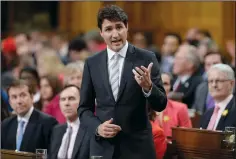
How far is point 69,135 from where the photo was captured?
6805mm

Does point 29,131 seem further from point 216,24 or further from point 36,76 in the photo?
point 216,24

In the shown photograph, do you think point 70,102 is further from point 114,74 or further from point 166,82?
point 114,74

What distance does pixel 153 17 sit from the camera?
48.1 ft

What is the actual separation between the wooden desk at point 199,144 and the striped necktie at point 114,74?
1061 mm

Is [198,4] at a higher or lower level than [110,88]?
higher

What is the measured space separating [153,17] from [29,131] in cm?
789

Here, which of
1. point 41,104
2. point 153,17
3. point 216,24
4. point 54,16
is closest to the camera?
point 41,104

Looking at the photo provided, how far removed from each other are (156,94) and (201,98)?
12.0ft

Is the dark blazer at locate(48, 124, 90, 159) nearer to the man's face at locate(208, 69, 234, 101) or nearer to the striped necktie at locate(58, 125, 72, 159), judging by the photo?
the striped necktie at locate(58, 125, 72, 159)

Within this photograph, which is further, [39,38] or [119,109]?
[39,38]

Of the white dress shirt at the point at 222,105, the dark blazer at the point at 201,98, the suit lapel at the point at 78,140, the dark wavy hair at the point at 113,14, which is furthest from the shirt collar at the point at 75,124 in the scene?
Answer: the dark wavy hair at the point at 113,14

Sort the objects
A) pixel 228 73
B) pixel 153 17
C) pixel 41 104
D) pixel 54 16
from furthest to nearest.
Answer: pixel 54 16
pixel 153 17
pixel 41 104
pixel 228 73

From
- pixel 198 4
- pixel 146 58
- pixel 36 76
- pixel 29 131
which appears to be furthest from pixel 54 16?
pixel 146 58

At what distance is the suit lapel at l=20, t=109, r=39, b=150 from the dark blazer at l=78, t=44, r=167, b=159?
2065 mm
